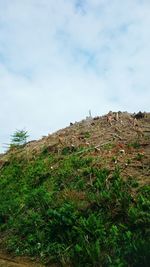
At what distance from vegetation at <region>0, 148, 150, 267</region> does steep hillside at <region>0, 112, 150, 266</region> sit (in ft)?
0.06

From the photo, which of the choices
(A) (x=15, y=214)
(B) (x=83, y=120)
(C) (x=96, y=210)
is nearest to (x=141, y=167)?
(C) (x=96, y=210)

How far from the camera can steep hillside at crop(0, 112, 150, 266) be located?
751 cm

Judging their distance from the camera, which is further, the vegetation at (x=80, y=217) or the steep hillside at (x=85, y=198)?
the steep hillside at (x=85, y=198)

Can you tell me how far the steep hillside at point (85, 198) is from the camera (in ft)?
24.6

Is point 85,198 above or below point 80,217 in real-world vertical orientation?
above

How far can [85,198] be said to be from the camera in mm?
9336

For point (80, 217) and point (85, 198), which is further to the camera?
point (85, 198)

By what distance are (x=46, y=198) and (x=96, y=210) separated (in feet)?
5.64

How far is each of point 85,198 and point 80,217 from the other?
1.04 m

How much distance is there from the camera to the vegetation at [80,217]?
7.32 metres

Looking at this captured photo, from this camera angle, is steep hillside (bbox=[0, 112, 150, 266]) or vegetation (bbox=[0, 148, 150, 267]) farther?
steep hillside (bbox=[0, 112, 150, 266])

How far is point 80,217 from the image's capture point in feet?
27.3

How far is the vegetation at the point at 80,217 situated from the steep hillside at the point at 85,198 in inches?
0.7

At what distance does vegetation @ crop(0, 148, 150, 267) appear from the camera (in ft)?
24.0
